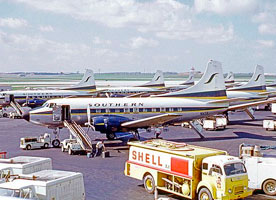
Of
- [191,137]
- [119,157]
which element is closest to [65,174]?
[119,157]

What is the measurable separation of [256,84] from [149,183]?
4421 cm

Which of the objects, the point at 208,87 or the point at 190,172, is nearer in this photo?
the point at 190,172

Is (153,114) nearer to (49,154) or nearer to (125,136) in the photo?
(125,136)

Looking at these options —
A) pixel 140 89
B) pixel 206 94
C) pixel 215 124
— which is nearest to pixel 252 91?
pixel 215 124

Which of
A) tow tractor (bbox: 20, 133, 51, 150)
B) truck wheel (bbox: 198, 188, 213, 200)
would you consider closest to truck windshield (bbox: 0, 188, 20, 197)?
truck wheel (bbox: 198, 188, 213, 200)

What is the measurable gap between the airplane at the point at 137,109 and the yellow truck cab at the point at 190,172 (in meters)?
14.1

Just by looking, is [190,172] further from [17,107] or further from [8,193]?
[17,107]

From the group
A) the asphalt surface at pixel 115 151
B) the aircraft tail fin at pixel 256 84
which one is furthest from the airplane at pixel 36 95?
the aircraft tail fin at pixel 256 84

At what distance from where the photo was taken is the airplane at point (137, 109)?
35.6 meters

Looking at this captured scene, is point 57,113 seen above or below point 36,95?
below

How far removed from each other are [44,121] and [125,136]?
343 inches

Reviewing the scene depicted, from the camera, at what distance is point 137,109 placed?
123 feet

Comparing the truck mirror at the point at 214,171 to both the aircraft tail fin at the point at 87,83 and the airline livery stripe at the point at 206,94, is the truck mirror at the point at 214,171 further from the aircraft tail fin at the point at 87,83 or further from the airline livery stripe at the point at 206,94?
the aircraft tail fin at the point at 87,83

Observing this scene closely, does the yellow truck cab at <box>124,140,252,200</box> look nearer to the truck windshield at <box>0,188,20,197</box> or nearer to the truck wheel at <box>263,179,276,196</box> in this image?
the truck wheel at <box>263,179,276,196</box>
